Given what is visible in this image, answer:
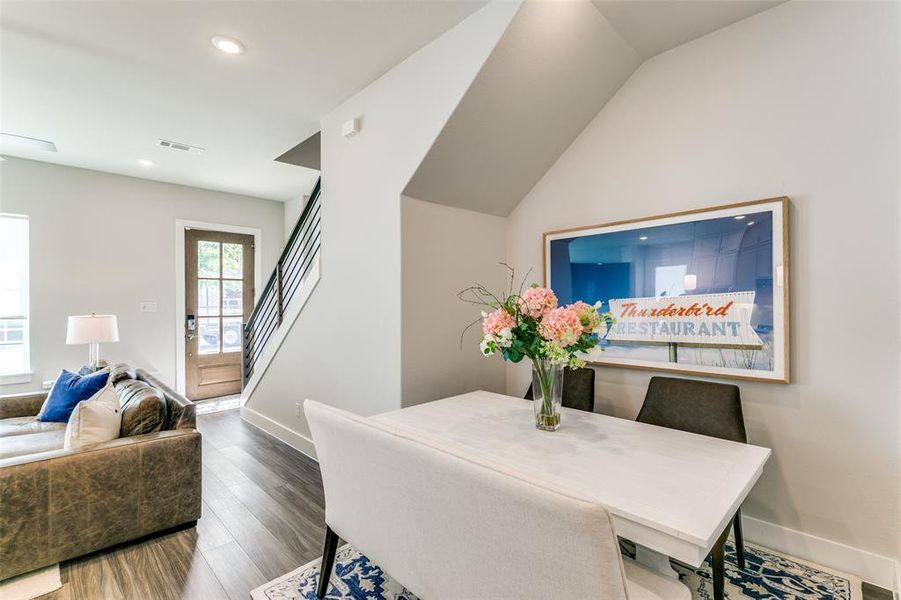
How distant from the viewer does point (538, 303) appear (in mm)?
1748

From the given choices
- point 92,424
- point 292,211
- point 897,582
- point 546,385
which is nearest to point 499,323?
point 546,385

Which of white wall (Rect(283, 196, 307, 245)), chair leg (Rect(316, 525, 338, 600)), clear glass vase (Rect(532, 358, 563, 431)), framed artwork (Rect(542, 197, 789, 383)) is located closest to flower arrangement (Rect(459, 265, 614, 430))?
clear glass vase (Rect(532, 358, 563, 431))

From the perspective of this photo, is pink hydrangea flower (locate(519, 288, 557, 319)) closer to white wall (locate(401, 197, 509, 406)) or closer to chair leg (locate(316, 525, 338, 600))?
white wall (locate(401, 197, 509, 406))

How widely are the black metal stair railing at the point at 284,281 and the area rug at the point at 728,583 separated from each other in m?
2.40

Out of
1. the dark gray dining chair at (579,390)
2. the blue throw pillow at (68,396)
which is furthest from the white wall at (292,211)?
the dark gray dining chair at (579,390)

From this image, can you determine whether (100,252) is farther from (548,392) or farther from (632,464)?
(632,464)

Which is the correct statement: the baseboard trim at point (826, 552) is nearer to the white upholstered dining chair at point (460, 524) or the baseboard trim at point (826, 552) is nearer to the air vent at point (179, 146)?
the white upholstered dining chair at point (460, 524)

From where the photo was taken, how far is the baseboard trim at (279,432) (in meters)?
3.42

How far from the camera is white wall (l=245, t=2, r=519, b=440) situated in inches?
91.7

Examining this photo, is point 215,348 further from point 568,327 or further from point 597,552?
point 597,552

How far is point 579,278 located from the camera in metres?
2.74

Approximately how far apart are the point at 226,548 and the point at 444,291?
184 cm

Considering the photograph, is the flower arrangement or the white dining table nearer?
the white dining table

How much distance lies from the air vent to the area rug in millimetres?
3736
